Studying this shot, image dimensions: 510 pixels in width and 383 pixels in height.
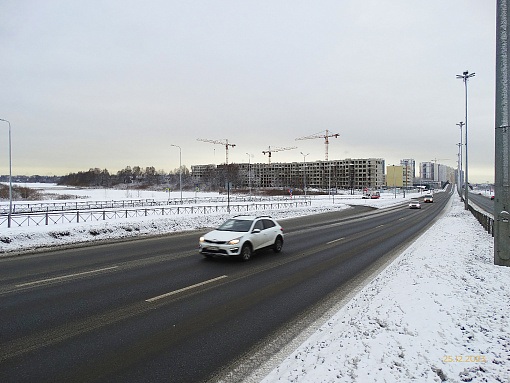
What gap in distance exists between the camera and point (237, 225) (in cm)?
1315

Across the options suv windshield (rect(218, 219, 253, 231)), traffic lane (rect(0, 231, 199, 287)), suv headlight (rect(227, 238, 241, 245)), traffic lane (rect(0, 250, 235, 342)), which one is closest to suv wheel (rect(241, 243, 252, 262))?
suv headlight (rect(227, 238, 241, 245))

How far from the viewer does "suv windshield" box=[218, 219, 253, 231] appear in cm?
1287

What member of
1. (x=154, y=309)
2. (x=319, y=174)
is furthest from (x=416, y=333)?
(x=319, y=174)

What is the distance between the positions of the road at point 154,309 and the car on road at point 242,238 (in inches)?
16.5

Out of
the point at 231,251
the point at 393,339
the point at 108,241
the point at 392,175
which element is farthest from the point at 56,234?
the point at 392,175

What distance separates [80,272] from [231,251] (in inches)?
182

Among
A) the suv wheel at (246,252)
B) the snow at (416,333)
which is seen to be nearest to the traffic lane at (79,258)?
the suv wheel at (246,252)

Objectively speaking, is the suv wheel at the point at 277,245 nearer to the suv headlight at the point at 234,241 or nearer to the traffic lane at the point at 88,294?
the suv headlight at the point at 234,241

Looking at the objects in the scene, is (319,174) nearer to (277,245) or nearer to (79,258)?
(277,245)

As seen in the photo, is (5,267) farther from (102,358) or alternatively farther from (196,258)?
(102,358)

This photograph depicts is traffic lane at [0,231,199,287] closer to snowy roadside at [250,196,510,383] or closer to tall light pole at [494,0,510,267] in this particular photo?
snowy roadside at [250,196,510,383]

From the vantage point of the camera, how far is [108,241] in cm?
1752

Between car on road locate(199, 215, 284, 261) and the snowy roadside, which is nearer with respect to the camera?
the snowy roadside

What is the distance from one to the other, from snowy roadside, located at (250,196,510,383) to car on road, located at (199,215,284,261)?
470 cm
